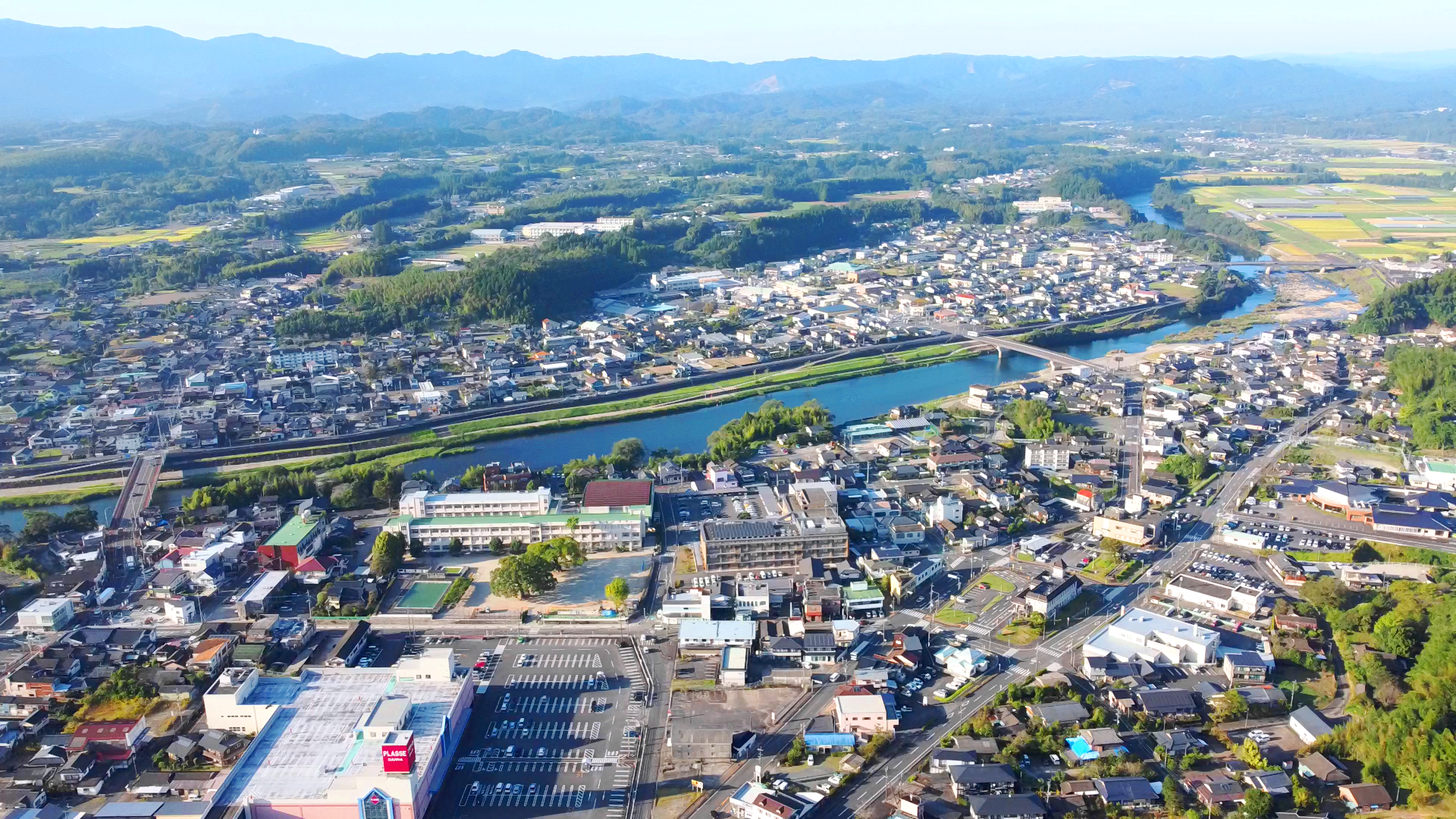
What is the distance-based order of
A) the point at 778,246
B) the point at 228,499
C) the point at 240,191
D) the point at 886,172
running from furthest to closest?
the point at 886,172 < the point at 240,191 < the point at 778,246 < the point at 228,499

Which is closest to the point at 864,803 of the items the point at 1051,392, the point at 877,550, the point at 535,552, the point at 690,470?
the point at 877,550

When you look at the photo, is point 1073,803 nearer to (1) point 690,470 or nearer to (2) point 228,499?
(1) point 690,470

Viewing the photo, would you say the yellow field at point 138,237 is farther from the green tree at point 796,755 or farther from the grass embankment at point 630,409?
the green tree at point 796,755

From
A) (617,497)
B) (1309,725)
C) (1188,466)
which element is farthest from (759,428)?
(1309,725)

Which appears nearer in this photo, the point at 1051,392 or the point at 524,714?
the point at 524,714

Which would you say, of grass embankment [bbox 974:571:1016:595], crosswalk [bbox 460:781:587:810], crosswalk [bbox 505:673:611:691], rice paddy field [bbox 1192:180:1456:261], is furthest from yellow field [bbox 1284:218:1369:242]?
crosswalk [bbox 460:781:587:810]

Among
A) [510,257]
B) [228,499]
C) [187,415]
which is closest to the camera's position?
[228,499]

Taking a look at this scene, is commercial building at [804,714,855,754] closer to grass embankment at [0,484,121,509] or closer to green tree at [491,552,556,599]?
green tree at [491,552,556,599]

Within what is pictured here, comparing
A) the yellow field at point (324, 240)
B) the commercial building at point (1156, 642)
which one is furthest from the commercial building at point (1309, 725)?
the yellow field at point (324, 240)
